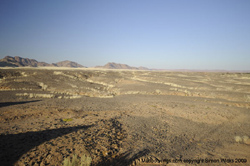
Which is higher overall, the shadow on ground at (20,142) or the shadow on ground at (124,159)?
the shadow on ground at (20,142)

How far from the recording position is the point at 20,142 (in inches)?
213

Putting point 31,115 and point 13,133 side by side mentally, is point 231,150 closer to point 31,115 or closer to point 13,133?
point 13,133

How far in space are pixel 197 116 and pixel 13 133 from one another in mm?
11533

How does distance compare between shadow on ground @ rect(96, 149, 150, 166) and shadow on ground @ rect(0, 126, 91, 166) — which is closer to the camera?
shadow on ground @ rect(0, 126, 91, 166)

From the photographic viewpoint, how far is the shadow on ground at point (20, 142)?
14.8 ft

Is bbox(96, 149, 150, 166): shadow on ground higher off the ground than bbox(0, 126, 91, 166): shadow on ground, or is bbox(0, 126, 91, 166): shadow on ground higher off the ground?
bbox(0, 126, 91, 166): shadow on ground

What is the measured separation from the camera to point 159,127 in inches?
330

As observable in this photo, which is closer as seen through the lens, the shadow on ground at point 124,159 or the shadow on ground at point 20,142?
the shadow on ground at point 20,142

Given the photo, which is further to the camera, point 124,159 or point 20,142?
point 20,142

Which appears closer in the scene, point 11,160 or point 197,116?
point 11,160

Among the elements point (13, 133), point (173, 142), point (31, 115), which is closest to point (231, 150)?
point (173, 142)

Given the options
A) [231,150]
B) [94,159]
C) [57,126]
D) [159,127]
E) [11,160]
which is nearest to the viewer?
[11,160]

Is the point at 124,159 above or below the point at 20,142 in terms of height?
below

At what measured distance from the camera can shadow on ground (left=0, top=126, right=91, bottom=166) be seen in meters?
4.50
